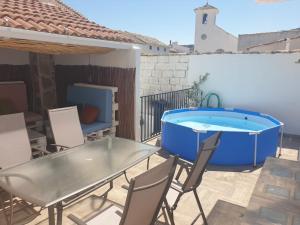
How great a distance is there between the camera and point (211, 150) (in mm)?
3041

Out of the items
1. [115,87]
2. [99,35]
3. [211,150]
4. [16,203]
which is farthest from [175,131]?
[16,203]

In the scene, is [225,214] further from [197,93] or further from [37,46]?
[197,93]

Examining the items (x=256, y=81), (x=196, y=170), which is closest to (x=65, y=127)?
(x=196, y=170)

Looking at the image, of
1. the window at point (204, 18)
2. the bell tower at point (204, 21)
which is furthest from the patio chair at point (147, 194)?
the window at point (204, 18)

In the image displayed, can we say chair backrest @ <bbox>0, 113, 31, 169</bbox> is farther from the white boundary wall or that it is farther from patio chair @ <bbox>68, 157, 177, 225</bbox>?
the white boundary wall

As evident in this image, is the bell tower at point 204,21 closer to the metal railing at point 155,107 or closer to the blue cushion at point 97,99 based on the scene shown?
the metal railing at point 155,107

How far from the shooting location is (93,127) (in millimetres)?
6059

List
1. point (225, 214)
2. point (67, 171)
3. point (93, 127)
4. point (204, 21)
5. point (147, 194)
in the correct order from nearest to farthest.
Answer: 1. point (147, 194)
2. point (67, 171)
3. point (225, 214)
4. point (93, 127)
5. point (204, 21)

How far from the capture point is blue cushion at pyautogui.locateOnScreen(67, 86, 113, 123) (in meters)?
A: 6.44

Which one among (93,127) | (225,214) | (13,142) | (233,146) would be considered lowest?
(225,214)

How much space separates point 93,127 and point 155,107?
306cm

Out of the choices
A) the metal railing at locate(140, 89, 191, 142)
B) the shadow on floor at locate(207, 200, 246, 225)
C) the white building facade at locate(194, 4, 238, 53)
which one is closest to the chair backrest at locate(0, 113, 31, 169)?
the shadow on floor at locate(207, 200, 246, 225)

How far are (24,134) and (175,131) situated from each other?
11.5 feet

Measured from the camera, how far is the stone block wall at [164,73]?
1057 cm
